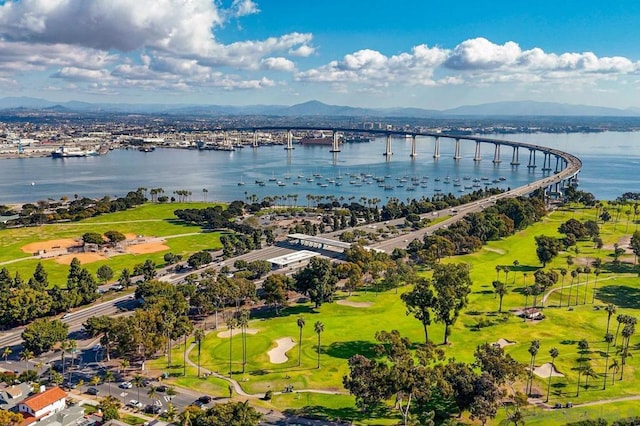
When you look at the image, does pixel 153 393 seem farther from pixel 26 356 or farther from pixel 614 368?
pixel 614 368

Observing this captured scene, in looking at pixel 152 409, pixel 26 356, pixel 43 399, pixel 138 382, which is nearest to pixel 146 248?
pixel 26 356

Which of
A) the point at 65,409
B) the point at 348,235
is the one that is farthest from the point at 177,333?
the point at 348,235

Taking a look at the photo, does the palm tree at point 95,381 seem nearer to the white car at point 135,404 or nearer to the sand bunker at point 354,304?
the white car at point 135,404

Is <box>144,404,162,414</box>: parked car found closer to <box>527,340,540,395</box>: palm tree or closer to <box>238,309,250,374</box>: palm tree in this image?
<box>238,309,250,374</box>: palm tree

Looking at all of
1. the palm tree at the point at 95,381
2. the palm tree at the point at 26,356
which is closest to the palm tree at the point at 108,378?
the palm tree at the point at 95,381

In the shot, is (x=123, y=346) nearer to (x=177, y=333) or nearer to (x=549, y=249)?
(x=177, y=333)

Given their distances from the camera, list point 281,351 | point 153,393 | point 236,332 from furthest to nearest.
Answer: point 236,332 → point 281,351 → point 153,393
